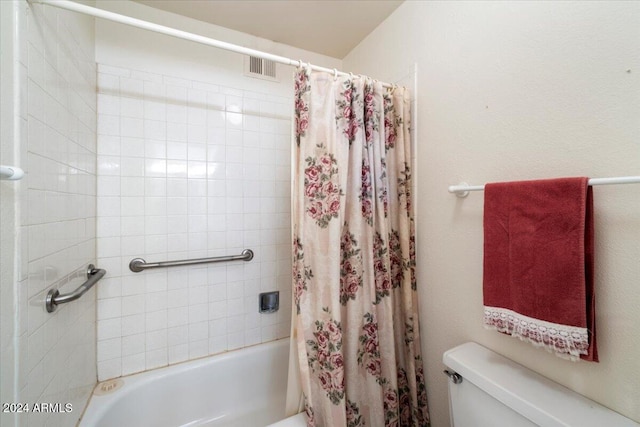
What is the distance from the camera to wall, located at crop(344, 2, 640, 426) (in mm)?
570

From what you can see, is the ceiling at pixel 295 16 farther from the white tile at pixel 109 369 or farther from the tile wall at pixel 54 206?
the white tile at pixel 109 369

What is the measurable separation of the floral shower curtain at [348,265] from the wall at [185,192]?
1.99 feet

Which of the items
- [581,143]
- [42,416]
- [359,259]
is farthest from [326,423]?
[581,143]

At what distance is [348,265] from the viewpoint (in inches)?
38.3

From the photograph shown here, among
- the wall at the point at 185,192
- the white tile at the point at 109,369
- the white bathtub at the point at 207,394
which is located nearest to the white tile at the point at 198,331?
the wall at the point at 185,192

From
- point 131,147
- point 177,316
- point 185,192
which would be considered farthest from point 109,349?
point 131,147

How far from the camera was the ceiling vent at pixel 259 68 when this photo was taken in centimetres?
143

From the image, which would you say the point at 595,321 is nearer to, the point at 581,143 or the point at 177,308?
the point at 581,143

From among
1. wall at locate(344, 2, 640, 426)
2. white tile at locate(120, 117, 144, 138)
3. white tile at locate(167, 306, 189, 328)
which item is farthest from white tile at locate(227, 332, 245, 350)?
white tile at locate(120, 117, 144, 138)

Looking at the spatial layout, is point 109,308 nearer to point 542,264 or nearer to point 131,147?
point 131,147

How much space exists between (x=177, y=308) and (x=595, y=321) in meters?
1.66

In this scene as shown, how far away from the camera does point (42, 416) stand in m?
0.68

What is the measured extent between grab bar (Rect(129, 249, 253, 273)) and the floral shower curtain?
564mm

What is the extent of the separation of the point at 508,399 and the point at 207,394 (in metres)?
1.39
